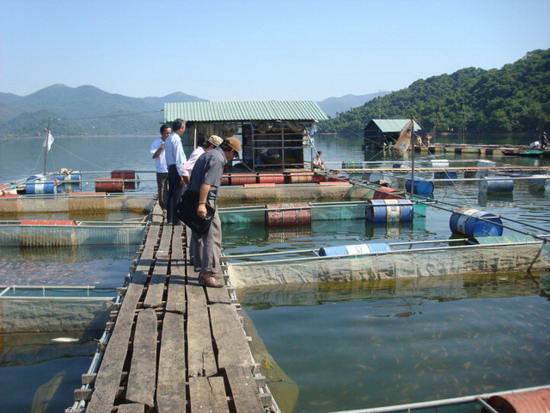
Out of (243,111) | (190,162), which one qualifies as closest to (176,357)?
(190,162)

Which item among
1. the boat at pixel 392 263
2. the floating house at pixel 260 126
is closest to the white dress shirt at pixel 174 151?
the boat at pixel 392 263

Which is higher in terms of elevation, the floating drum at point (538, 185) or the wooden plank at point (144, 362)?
the floating drum at point (538, 185)

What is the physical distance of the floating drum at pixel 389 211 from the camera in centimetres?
1417

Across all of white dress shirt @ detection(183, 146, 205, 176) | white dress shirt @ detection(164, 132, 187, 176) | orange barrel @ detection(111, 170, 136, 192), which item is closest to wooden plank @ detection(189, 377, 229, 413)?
white dress shirt @ detection(183, 146, 205, 176)

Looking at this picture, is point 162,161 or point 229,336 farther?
point 162,161

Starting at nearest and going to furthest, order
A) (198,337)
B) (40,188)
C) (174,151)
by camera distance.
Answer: (198,337) → (174,151) → (40,188)

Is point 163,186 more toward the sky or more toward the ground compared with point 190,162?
more toward the ground

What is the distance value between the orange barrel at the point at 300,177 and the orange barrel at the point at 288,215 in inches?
184

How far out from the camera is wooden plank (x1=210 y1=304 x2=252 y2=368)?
4141mm

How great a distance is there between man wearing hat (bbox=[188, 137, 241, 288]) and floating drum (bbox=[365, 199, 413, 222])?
8825 mm

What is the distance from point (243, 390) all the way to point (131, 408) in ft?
2.63

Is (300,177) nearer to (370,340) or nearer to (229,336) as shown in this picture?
(370,340)

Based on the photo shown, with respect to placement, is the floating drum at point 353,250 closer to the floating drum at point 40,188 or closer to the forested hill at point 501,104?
the floating drum at point 40,188

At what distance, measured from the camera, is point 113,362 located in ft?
13.3
